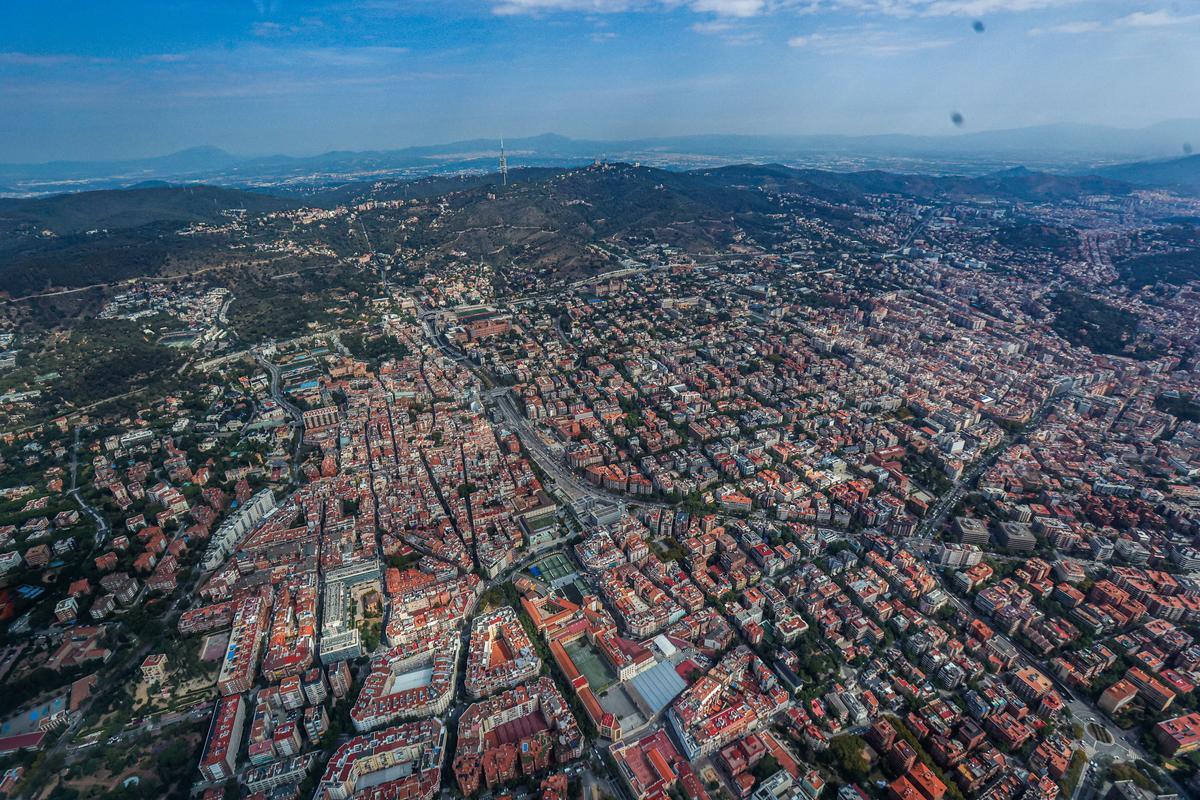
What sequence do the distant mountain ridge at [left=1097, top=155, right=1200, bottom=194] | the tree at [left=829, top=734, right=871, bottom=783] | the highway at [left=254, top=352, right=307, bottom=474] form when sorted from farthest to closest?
the distant mountain ridge at [left=1097, top=155, right=1200, bottom=194] → the highway at [left=254, top=352, right=307, bottom=474] → the tree at [left=829, top=734, right=871, bottom=783]

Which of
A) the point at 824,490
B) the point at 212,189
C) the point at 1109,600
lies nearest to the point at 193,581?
the point at 824,490

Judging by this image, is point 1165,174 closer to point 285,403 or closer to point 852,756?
point 852,756

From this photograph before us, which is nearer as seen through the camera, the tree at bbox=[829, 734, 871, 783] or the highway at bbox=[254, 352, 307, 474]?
the tree at bbox=[829, 734, 871, 783]

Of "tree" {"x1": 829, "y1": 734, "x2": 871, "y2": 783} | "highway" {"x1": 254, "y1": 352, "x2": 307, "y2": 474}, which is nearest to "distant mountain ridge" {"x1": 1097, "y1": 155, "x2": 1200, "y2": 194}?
"tree" {"x1": 829, "y1": 734, "x2": 871, "y2": 783}

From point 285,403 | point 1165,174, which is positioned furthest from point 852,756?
point 1165,174

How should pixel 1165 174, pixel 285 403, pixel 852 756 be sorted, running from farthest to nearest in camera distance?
pixel 1165 174 → pixel 285 403 → pixel 852 756

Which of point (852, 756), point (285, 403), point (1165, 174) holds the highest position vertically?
point (1165, 174)

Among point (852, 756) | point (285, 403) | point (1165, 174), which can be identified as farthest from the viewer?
point (1165, 174)

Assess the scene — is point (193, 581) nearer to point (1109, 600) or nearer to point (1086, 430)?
point (1109, 600)

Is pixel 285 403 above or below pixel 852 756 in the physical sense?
above

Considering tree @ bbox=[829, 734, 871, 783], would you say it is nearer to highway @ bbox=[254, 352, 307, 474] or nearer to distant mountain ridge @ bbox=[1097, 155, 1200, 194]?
highway @ bbox=[254, 352, 307, 474]

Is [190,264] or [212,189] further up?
[212,189]
